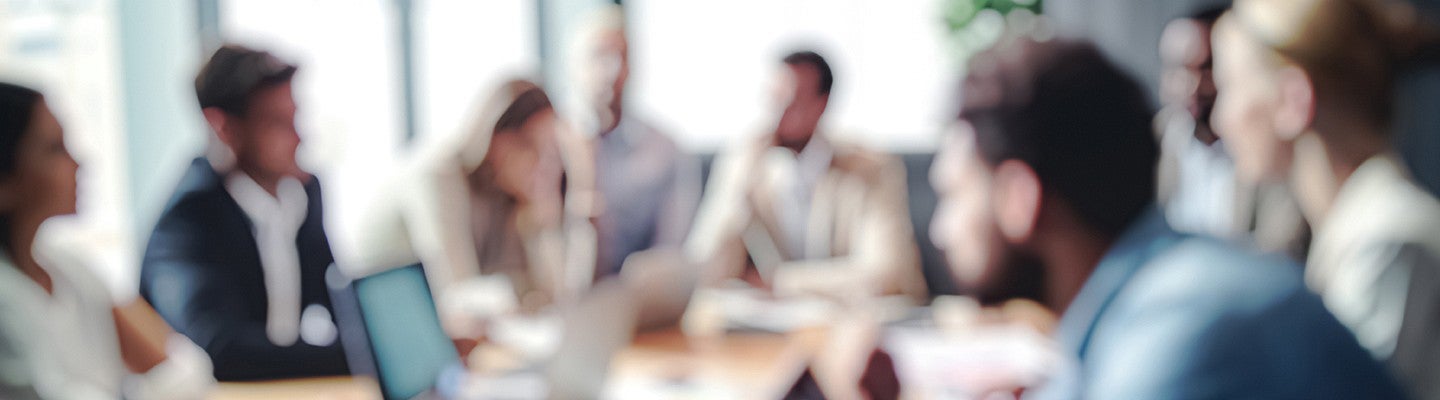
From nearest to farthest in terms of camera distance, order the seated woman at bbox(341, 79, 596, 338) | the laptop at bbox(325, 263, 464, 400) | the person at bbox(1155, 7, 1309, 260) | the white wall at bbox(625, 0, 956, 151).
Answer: the laptop at bbox(325, 263, 464, 400), the seated woman at bbox(341, 79, 596, 338), the person at bbox(1155, 7, 1309, 260), the white wall at bbox(625, 0, 956, 151)

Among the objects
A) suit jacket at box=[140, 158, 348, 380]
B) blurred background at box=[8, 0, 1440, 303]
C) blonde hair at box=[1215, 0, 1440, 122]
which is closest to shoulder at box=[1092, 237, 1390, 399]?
blonde hair at box=[1215, 0, 1440, 122]

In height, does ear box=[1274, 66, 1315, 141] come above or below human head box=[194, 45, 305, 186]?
above

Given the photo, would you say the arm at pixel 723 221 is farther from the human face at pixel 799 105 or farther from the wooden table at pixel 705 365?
the wooden table at pixel 705 365

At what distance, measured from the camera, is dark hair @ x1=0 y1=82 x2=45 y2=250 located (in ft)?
4.90

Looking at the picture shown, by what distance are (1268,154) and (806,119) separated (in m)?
1.31

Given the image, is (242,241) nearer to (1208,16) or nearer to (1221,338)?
(1221,338)

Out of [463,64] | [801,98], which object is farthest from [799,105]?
[463,64]

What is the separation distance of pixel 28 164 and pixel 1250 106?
2.28 meters

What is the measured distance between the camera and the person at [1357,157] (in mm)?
1516

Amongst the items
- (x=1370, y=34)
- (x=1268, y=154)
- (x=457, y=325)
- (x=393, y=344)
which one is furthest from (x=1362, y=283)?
(x=457, y=325)

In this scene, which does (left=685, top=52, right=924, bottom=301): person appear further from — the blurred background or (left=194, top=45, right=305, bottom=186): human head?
(left=194, top=45, right=305, bottom=186): human head

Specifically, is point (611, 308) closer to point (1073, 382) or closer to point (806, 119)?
point (1073, 382)

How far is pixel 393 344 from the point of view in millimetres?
1250

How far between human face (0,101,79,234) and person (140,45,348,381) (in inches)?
13.1
